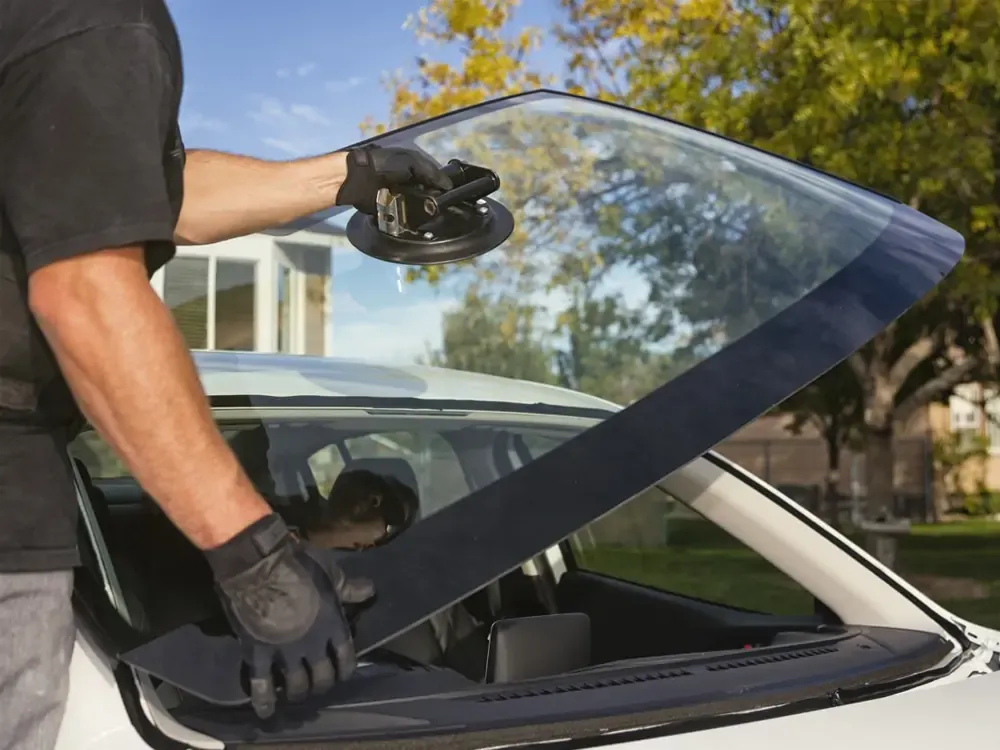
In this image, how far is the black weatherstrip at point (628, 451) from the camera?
1.36 metres

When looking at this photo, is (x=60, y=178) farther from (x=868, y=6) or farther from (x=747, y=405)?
(x=868, y=6)

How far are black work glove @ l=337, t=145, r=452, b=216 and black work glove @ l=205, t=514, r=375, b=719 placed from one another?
34.7 inches

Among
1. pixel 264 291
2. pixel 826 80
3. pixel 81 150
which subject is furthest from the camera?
pixel 826 80

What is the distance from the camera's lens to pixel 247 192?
2.01 metres

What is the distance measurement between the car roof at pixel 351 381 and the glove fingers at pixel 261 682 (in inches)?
34.1

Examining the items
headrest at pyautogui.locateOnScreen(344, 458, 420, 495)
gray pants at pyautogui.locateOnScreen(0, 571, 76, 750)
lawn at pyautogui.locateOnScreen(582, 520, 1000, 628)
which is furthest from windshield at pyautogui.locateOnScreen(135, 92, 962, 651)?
lawn at pyautogui.locateOnScreen(582, 520, 1000, 628)

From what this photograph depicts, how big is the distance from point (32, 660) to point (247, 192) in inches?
36.4

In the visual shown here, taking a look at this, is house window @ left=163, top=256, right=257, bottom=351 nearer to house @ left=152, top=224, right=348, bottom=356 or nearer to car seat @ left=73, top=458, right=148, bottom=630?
house @ left=152, top=224, right=348, bottom=356

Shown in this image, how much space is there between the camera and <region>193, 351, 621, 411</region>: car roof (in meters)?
2.09

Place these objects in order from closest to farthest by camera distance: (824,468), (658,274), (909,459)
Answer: (658,274), (909,459), (824,468)

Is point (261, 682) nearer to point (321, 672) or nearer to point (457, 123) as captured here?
point (321, 672)

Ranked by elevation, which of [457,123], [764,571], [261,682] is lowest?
[764,571]

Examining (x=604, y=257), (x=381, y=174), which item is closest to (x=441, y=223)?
(x=381, y=174)

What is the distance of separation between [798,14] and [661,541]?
4262 millimetres
